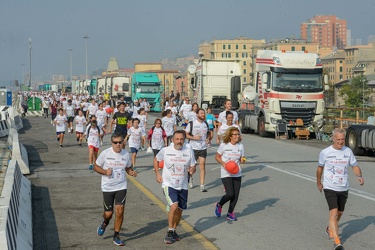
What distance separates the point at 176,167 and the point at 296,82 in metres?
21.5

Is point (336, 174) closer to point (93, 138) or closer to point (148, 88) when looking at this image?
point (93, 138)

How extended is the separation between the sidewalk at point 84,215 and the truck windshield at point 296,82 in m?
12.6

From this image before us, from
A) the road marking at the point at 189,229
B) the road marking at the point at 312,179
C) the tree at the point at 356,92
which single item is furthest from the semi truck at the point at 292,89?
the tree at the point at 356,92

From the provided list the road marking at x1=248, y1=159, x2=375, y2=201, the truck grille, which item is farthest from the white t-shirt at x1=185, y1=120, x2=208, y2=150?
the truck grille

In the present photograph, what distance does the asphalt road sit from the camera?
399 inches

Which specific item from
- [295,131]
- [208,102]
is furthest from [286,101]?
[208,102]

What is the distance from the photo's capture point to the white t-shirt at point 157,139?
1820cm

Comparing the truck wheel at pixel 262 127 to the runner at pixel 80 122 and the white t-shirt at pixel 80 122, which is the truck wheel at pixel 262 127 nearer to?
the runner at pixel 80 122

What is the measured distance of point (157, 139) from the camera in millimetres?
18250

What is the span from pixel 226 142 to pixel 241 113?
25.4 meters

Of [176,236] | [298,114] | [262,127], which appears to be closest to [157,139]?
[176,236]

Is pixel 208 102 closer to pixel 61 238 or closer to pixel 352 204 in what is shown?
pixel 352 204

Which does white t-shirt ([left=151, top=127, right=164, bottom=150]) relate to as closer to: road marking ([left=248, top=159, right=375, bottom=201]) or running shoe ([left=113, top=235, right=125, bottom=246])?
road marking ([left=248, top=159, right=375, bottom=201])

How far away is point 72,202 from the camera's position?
1384 centimetres
